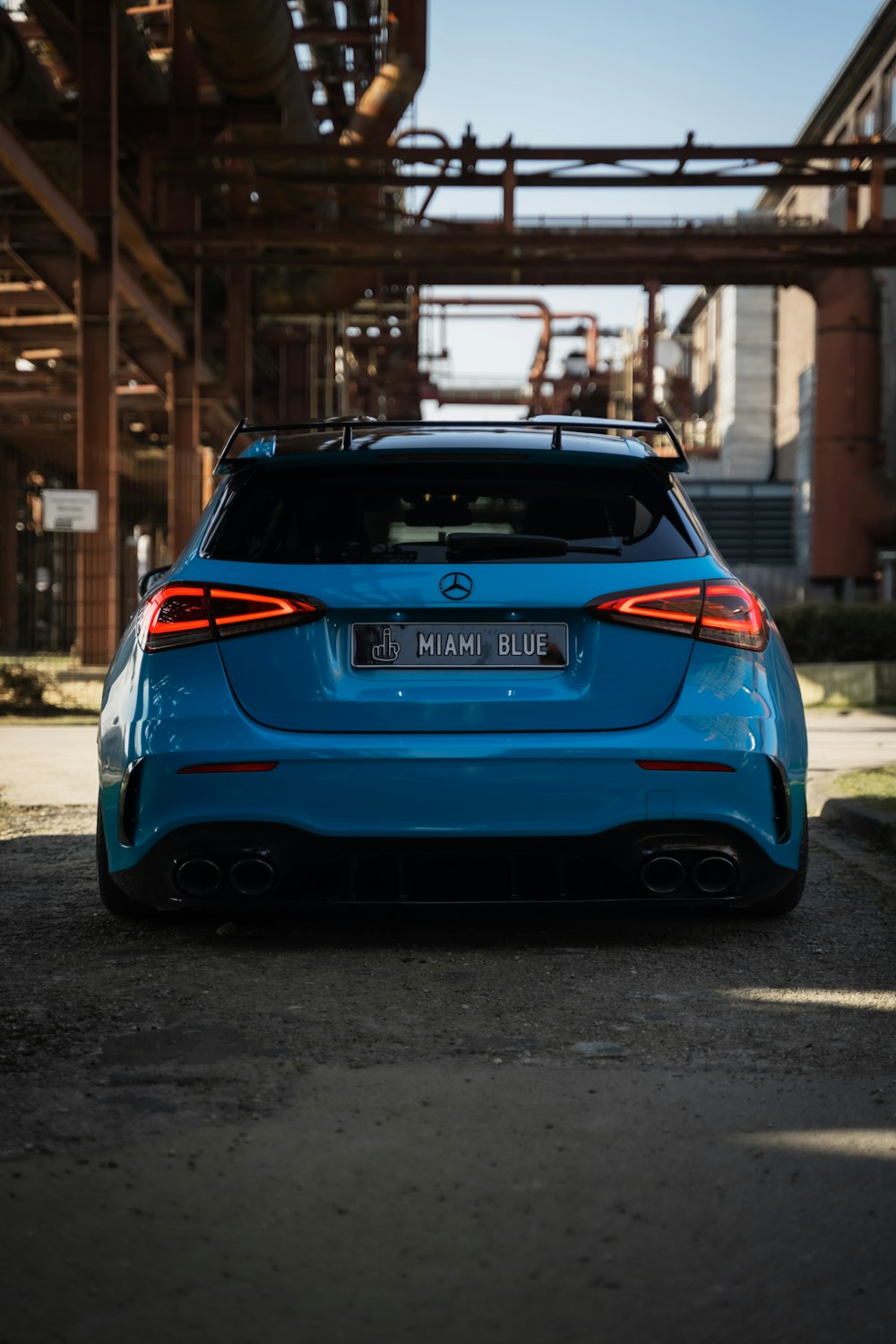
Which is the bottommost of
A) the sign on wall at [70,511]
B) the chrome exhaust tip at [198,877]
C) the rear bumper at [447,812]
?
the chrome exhaust tip at [198,877]

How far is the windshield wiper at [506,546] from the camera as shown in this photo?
14.2 ft

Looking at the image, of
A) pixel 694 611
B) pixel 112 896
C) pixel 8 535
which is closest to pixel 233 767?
pixel 112 896

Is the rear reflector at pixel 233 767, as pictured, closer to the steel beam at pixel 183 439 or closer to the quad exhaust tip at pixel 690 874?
the quad exhaust tip at pixel 690 874

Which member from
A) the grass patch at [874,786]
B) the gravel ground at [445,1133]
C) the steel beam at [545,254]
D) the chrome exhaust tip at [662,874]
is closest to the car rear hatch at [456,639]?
the chrome exhaust tip at [662,874]

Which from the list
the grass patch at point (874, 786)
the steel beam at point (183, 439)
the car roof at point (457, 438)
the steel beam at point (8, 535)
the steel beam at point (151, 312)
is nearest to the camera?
the car roof at point (457, 438)

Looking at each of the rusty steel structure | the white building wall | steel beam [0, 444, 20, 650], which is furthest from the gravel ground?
the white building wall

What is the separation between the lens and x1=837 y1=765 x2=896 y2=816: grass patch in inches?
297

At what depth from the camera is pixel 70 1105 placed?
10.0 ft

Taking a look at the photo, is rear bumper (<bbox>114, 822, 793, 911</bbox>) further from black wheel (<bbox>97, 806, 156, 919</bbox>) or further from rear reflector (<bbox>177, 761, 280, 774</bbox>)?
black wheel (<bbox>97, 806, 156, 919</bbox>)

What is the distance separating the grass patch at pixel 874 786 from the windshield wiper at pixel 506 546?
10.8 feet

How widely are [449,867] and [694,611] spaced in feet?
3.10

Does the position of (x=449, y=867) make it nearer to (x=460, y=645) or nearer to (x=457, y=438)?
(x=460, y=645)

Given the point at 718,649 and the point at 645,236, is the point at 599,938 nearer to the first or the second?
the point at 718,649

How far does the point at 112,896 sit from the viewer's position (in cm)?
477
